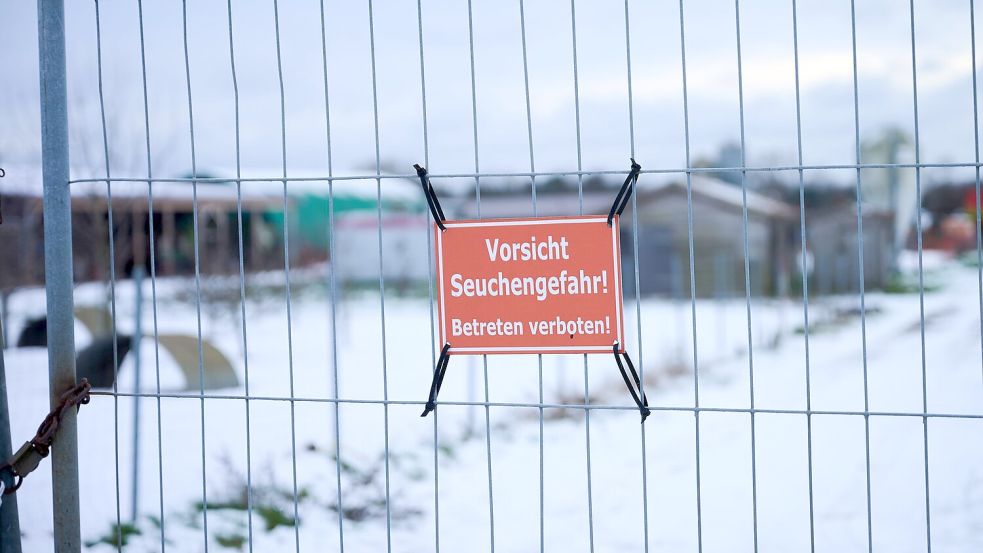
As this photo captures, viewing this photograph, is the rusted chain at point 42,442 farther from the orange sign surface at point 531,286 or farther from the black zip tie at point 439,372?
the orange sign surface at point 531,286

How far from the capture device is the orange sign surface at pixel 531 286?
263 centimetres

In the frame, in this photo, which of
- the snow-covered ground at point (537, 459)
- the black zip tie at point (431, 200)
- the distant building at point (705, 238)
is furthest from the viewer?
the distant building at point (705, 238)

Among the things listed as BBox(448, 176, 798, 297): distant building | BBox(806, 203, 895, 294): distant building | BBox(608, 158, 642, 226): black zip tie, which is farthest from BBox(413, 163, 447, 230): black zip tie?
BBox(806, 203, 895, 294): distant building

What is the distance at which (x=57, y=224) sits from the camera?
2.95 metres

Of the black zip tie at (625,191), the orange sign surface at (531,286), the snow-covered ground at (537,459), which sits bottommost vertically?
the snow-covered ground at (537,459)

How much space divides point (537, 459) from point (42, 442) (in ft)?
15.4

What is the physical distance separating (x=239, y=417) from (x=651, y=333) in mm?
9069

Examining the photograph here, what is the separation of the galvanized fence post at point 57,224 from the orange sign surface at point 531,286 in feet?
3.93

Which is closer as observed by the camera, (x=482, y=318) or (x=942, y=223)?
(x=482, y=318)

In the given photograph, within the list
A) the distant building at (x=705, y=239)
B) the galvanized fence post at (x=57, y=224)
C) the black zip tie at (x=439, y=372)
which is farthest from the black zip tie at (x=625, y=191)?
the distant building at (x=705, y=239)

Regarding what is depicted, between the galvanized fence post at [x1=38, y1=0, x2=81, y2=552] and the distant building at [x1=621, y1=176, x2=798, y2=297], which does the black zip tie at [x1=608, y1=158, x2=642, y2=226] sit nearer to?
the galvanized fence post at [x1=38, y1=0, x2=81, y2=552]

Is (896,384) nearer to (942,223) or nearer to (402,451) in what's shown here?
(402,451)

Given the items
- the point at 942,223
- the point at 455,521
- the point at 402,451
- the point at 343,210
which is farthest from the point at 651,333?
the point at 343,210

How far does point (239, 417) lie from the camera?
771 cm
